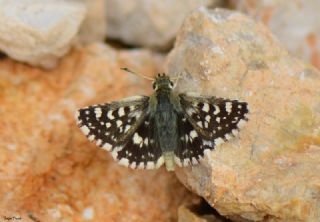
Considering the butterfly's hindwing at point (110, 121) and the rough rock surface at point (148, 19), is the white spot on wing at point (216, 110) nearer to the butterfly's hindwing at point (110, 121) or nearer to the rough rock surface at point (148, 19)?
the butterfly's hindwing at point (110, 121)

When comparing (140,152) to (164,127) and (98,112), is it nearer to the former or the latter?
(164,127)

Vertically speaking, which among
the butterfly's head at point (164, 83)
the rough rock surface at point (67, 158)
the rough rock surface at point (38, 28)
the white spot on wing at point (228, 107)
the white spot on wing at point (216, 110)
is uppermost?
the rough rock surface at point (38, 28)

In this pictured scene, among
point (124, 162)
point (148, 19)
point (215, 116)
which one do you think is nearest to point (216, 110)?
point (215, 116)

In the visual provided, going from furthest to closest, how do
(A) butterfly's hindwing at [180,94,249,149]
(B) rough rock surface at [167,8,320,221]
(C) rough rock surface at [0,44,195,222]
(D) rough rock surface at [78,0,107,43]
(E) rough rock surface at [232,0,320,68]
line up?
(D) rough rock surface at [78,0,107,43] < (E) rough rock surface at [232,0,320,68] < (C) rough rock surface at [0,44,195,222] < (A) butterfly's hindwing at [180,94,249,149] < (B) rough rock surface at [167,8,320,221]

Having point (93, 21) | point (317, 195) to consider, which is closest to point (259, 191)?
point (317, 195)

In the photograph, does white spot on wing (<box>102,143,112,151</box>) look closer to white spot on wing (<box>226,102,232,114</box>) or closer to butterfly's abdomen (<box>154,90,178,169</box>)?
butterfly's abdomen (<box>154,90,178,169</box>)

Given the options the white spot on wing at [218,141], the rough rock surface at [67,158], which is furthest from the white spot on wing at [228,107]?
the rough rock surface at [67,158]

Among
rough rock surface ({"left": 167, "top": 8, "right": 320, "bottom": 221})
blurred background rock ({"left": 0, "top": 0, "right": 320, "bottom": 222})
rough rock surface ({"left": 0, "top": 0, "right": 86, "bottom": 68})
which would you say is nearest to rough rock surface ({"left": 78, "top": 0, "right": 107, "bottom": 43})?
blurred background rock ({"left": 0, "top": 0, "right": 320, "bottom": 222})
